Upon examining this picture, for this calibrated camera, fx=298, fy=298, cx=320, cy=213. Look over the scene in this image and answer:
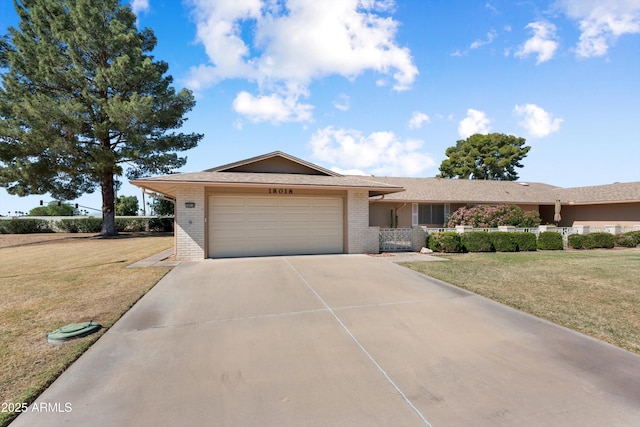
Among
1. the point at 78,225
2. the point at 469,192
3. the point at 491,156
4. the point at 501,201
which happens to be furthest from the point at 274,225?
the point at 491,156

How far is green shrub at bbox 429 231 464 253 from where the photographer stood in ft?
42.8

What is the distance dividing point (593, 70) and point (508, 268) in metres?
8.14

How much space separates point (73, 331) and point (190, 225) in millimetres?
6549

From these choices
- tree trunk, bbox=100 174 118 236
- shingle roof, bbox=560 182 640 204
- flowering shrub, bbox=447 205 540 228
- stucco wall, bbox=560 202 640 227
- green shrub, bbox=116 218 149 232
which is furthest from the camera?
A: green shrub, bbox=116 218 149 232

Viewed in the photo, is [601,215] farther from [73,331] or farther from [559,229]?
[73,331]

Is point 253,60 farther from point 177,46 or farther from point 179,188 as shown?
point 179,188

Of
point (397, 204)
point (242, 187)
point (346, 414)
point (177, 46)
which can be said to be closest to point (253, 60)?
point (177, 46)

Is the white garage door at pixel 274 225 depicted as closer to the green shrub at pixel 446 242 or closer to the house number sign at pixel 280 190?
the house number sign at pixel 280 190

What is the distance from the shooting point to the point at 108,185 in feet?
74.0

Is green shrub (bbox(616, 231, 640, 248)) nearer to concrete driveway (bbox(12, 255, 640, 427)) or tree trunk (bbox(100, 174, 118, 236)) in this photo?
concrete driveway (bbox(12, 255, 640, 427))

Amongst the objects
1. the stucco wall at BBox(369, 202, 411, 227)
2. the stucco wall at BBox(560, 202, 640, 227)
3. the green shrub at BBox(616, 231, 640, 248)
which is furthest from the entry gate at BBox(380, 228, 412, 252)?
the stucco wall at BBox(560, 202, 640, 227)

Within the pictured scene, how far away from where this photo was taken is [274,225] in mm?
11711

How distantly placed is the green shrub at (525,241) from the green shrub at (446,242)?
2.91 m

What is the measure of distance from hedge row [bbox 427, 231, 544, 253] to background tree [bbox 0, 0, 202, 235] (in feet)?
63.9
